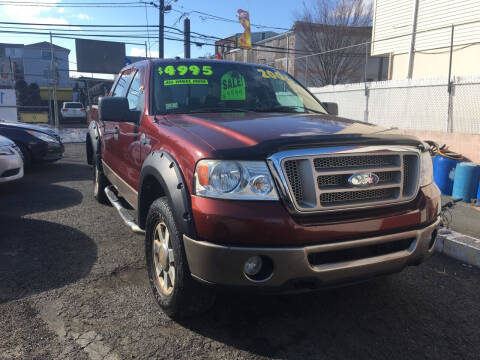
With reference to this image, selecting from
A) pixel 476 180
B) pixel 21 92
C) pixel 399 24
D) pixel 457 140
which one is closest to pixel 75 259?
pixel 476 180

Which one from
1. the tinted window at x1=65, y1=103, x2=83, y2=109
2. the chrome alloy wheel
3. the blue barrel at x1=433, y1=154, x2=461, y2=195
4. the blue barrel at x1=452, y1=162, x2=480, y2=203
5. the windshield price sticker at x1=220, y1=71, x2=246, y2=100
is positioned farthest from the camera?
the tinted window at x1=65, y1=103, x2=83, y2=109

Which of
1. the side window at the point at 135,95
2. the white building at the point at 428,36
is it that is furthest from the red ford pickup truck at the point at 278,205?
the white building at the point at 428,36

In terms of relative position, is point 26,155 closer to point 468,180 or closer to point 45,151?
point 45,151

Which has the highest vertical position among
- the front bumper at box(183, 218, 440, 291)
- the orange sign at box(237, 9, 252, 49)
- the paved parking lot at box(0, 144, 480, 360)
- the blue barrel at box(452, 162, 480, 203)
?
the orange sign at box(237, 9, 252, 49)

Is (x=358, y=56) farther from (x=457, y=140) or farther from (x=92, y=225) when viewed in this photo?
(x=92, y=225)

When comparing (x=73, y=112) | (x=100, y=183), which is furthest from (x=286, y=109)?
(x=73, y=112)

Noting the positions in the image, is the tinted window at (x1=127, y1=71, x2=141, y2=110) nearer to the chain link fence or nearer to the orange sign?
the chain link fence

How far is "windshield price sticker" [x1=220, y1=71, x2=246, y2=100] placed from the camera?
362 cm

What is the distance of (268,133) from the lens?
2436 millimetres

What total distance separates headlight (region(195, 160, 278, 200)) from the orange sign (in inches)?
1014

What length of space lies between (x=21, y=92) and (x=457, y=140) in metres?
34.2

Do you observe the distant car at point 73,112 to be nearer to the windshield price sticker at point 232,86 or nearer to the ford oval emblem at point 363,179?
the windshield price sticker at point 232,86

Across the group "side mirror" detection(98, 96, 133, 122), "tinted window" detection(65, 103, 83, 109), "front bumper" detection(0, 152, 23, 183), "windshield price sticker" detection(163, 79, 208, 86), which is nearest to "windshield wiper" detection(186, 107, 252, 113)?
"windshield price sticker" detection(163, 79, 208, 86)

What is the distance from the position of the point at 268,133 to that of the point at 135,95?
1.96 m
